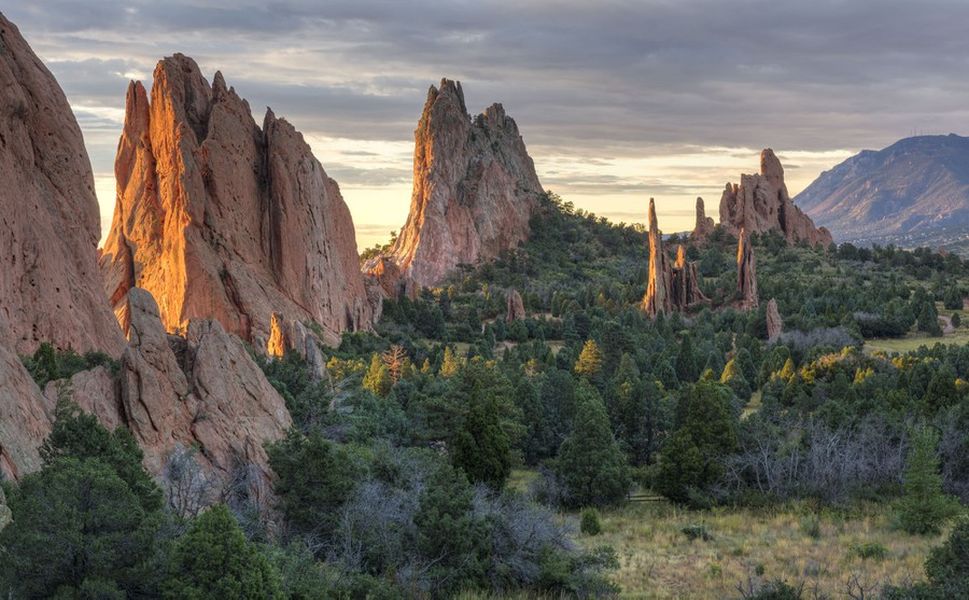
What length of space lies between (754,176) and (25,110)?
116659mm

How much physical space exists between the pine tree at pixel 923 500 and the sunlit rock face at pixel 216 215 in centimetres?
4234

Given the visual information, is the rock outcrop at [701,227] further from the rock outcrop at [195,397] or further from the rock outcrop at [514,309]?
the rock outcrop at [195,397]

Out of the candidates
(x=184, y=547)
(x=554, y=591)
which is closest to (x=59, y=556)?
(x=184, y=547)

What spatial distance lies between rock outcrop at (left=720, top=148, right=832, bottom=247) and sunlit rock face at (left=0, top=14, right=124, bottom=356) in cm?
10848

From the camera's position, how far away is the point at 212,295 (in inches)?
2665

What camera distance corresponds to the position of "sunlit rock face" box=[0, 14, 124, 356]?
37375 mm

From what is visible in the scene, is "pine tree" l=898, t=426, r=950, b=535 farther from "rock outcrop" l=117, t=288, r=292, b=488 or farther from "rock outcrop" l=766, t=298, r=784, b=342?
"rock outcrop" l=766, t=298, r=784, b=342

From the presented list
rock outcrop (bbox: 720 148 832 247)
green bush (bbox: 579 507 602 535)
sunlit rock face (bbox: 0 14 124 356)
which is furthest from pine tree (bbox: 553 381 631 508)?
rock outcrop (bbox: 720 148 832 247)

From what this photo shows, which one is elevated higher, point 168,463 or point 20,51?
point 20,51

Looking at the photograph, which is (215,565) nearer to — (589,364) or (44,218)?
(44,218)

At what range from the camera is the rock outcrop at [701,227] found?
469 ft

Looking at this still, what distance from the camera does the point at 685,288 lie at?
350 feet

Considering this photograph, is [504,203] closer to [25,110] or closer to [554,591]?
[25,110]

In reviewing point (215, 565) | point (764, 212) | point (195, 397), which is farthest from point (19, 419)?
point (764, 212)
